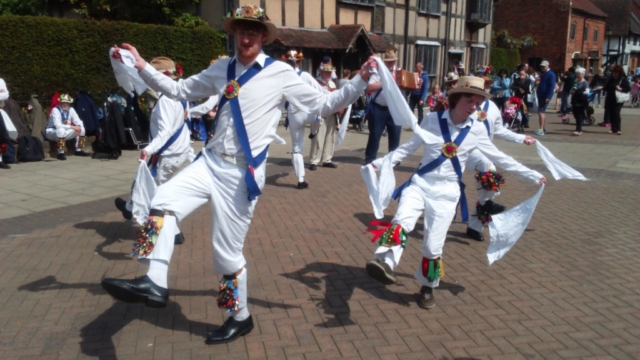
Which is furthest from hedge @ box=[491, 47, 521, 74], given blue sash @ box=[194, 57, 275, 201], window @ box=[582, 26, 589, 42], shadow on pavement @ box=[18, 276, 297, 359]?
blue sash @ box=[194, 57, 275, 201]

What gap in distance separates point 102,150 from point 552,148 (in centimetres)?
1026

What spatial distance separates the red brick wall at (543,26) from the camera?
147 feet

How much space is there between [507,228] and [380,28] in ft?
64.6

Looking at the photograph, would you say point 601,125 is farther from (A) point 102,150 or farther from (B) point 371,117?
(A) point 102,150

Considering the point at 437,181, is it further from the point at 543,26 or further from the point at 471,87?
the point at 543,26

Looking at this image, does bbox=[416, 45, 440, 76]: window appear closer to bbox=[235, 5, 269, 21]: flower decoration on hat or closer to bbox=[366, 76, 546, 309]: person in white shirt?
bbox=[366, 76, 546, 309]: person in white shirt

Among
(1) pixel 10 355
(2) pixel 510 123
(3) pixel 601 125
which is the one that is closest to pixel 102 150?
(1) pixel 10 355

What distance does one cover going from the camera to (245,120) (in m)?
3.68

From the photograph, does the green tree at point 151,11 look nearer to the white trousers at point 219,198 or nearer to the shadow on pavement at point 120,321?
the shadow on pavement at point 120,321

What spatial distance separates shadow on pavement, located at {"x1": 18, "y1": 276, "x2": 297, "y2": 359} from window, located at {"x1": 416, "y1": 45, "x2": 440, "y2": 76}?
2277cm

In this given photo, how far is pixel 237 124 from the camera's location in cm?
364

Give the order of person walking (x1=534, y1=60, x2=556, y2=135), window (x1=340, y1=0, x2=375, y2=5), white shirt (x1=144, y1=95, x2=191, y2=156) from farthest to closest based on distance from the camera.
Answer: window (x1=340, y1=0, x2=375, y2=5) → person walking (x1=534, y1=60, x2=556, y2=135) → white shirt (x1=144, y1=95, x2=191, y2=156)

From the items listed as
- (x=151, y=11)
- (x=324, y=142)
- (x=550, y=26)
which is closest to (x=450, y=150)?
(x=324, y=142)

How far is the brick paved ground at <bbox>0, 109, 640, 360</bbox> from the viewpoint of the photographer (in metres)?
3.93
